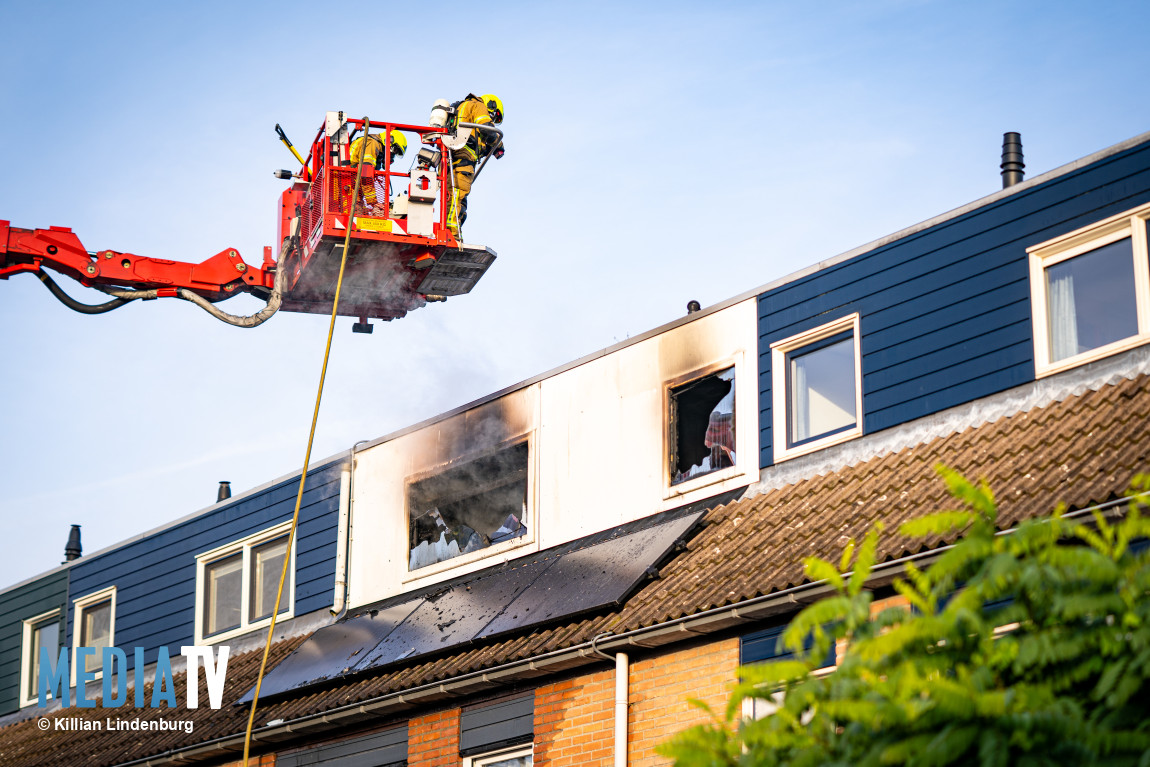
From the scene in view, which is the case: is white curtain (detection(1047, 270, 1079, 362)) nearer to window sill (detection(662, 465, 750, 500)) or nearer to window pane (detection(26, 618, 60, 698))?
window sill (detection(662, 465, 750, 500))

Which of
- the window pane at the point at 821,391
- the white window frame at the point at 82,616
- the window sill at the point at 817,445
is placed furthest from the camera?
the white window frame at the point at 82,616

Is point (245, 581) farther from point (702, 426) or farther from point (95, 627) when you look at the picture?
point (702, 426)

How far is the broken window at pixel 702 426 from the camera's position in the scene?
16359 mm

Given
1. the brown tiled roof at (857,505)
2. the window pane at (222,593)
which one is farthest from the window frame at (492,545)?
the window pane at (222,593)

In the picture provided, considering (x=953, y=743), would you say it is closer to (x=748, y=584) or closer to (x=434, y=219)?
(x=748, y=584)

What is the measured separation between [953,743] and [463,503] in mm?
13481

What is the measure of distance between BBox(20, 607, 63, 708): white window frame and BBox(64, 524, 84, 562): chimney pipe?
4.03 meters

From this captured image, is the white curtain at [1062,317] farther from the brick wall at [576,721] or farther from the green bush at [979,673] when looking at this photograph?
the green bush at [979,673]

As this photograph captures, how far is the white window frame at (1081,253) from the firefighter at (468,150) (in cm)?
679

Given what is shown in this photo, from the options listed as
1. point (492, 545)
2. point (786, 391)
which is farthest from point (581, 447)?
point (786, 391)

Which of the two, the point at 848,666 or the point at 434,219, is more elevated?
the point at 434,219

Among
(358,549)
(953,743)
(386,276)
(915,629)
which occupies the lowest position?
(953,743)

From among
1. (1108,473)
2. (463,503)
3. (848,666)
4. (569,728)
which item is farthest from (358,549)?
(848,666)

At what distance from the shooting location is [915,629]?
21.3ft
